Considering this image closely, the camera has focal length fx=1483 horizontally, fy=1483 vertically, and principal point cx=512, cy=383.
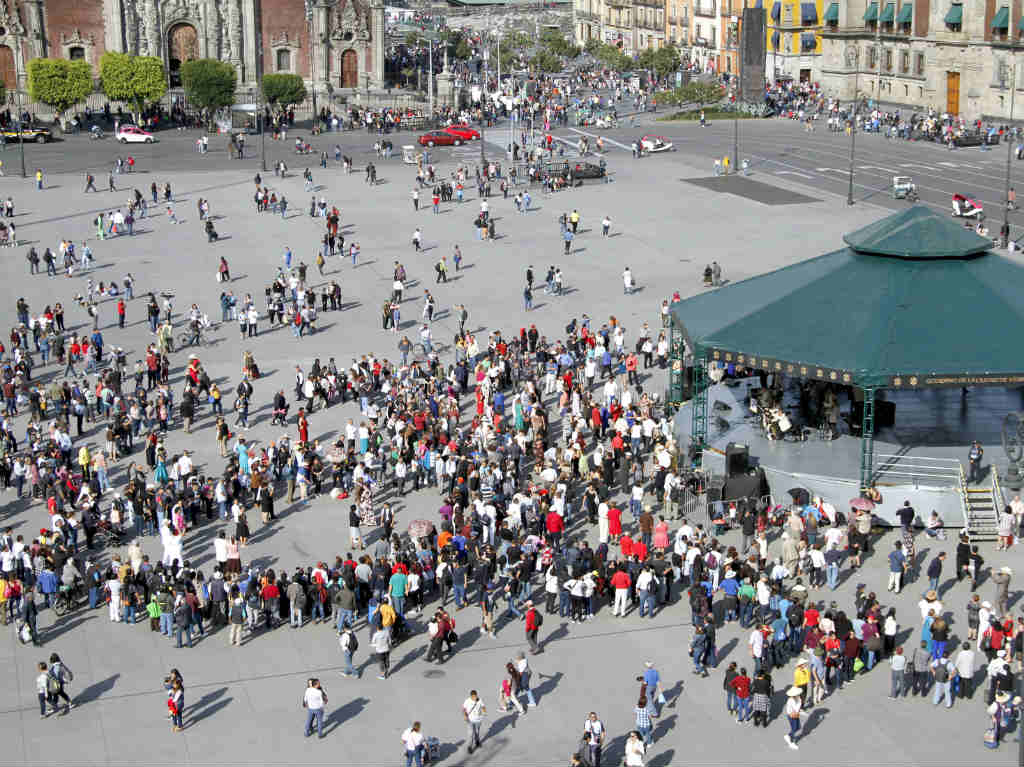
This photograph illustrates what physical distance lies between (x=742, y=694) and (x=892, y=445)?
13.2m

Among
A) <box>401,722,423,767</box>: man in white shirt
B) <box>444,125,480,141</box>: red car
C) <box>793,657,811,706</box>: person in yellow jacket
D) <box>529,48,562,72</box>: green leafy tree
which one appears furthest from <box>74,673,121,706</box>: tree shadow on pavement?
<box>529,48,562,72</box>: green leafy tree

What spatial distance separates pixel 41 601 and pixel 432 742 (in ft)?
32.9

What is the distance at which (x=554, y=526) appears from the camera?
105 ft

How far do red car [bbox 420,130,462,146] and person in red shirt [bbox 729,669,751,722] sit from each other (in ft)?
236

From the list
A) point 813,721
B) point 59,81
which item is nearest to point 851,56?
point 59,81

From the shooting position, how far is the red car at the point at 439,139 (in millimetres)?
93875

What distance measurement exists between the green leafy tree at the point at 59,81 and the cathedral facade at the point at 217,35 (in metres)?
4.38

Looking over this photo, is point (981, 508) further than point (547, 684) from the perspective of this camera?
Yes

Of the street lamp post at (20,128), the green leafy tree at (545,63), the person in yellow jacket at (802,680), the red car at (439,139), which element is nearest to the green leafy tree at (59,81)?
the street lamp post at (20,128)

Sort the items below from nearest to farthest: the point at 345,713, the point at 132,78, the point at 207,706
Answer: the point at 345,713, the point at 207,706, the point at 132,78

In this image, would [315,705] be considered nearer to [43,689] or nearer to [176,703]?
[176,703]

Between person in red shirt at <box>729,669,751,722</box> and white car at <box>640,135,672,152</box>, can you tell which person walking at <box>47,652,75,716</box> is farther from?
white car at <box>640,135,672,152</box>

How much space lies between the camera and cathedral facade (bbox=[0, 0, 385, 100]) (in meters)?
107

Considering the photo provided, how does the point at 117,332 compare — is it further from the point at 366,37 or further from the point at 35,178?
the point at 366,37
